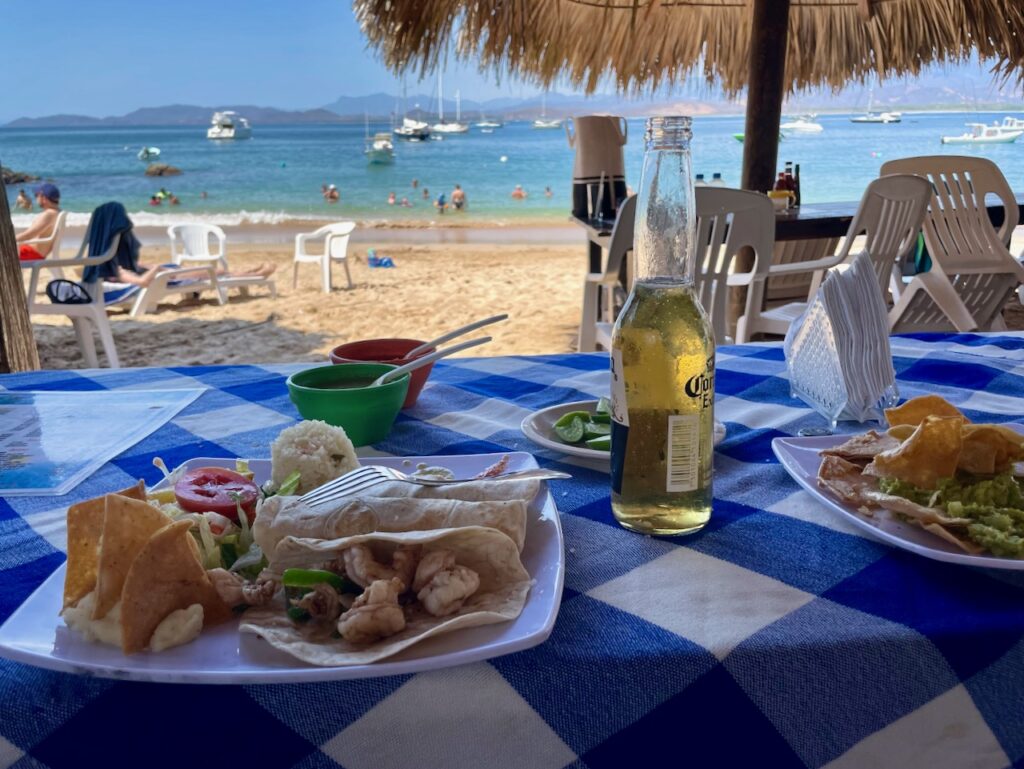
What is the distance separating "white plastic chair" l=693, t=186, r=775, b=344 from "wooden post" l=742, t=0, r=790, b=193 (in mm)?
1101

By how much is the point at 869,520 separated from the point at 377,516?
43 cm

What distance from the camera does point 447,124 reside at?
111 feet

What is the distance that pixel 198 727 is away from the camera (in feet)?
1.55

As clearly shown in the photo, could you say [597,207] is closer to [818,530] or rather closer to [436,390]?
[436,390]

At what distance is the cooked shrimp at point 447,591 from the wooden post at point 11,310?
8.87 feet

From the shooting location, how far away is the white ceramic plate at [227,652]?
46cm

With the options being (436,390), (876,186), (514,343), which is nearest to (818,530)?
(436,390)

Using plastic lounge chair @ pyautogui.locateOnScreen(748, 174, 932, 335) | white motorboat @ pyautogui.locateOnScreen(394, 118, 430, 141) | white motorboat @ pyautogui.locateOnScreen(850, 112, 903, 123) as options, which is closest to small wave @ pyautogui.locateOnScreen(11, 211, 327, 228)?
white motorboat @ pyautogui.locateOnScreen(394, 118, 430, 141)

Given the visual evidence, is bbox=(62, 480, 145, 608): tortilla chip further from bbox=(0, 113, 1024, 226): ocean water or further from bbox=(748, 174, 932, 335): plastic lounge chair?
bbox=(0, 113, 1024, 226): ocean water

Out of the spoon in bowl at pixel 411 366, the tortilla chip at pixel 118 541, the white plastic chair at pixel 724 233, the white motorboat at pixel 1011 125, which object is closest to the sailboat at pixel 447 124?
the white motorboat at pixel 1011 125

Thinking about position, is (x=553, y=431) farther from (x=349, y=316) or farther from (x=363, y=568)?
(x=349, y=316)

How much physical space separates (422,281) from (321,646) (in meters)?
7.74

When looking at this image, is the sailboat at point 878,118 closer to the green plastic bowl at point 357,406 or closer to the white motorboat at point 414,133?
the white motorboat at point 414,133

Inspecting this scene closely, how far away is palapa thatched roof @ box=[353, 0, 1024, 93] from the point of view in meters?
3.79
